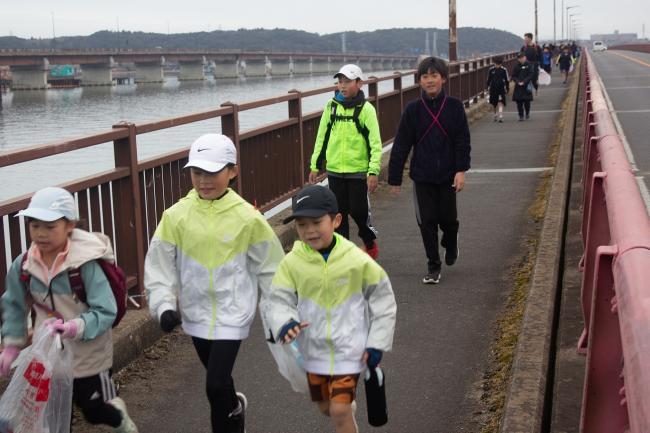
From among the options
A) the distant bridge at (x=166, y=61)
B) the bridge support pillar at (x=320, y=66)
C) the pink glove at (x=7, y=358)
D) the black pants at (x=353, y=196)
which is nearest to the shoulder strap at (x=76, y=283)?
the pink glove at (x=7, y=358)

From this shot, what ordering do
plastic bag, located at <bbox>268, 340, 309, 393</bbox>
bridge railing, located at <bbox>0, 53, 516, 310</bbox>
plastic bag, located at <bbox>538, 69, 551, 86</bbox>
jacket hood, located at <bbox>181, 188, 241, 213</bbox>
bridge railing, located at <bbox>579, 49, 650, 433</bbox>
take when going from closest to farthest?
bridge railing, located at <bbox>579, 49, 650, 433</bbox>
plastic bag, located at <bbox>268, 340, 309, 393</bbox>
jacket hood, located at <bbox>181, 188, 241, 213</bbox>
bridge railing, located at <bbox>0, 53, 516, 310</bbox>
plastic bag, located at <bbox>538, 69, 551, 86</bbox>

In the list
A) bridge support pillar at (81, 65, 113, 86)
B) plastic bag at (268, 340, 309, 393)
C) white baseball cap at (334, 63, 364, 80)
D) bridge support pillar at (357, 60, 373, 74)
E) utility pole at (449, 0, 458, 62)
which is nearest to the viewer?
plastic bag at (268, 340, 309, 393)

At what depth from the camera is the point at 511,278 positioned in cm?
725

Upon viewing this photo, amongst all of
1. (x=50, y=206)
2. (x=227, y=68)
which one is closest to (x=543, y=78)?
(x=50, y=206)

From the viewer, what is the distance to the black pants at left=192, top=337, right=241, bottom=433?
392 centimetres

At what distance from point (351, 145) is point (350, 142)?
22mm

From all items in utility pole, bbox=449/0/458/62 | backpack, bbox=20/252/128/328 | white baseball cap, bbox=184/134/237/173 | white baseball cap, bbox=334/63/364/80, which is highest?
utility pole, bbox=449/0/458/62

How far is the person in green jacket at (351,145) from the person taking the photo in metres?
6.97

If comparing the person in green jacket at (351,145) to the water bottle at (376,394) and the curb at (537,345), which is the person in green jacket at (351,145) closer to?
the curb at (537,345)

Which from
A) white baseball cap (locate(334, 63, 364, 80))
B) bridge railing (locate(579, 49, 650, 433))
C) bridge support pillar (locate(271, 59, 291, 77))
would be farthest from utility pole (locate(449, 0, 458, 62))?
bridge support pillar (locate(271, 59, 291, 77))

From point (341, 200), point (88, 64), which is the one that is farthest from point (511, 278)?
point (88, 64)

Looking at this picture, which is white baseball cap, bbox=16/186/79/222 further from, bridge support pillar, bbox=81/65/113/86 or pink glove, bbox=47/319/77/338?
bridge support pillar, bbox=81/65/113/86

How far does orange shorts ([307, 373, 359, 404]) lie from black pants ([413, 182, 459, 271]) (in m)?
3.50

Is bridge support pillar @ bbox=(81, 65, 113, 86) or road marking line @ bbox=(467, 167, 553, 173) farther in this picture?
bridge support pillar @ bbox=(81, 65, 113, 86)
